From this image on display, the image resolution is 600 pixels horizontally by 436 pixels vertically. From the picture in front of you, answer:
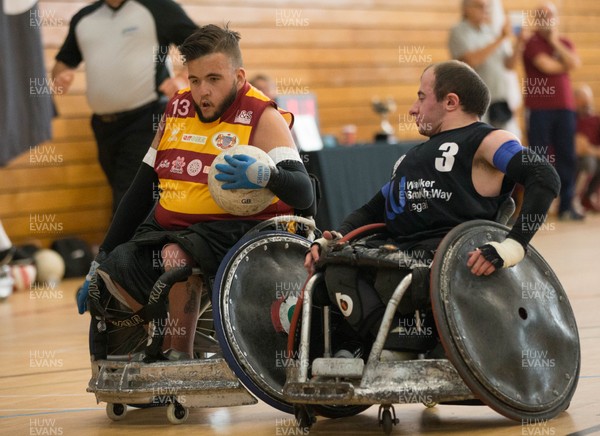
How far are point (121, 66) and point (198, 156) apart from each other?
2.88 metres

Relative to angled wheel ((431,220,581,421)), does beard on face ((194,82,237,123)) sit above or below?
above

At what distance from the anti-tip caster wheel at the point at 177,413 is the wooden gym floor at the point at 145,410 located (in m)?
0.03

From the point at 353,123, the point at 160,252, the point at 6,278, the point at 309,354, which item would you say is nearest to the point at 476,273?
the point at 309,354

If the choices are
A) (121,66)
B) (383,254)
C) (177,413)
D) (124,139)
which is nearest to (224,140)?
(383,254)

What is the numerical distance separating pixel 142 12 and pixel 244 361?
11.4ft

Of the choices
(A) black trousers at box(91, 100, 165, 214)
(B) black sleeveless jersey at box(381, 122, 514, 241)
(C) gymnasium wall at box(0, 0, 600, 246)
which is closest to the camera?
(B) black sleeveless jersey at box(381, 122, 514, 241)

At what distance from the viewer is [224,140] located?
13.7 ft

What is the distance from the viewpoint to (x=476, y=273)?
349 cm

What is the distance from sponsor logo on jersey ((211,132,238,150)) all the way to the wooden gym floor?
100 centimetres

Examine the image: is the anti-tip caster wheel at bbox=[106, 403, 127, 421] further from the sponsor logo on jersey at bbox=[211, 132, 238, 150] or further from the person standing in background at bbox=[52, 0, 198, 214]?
the person standing in background at bbox=[52, 0, 198, 214]

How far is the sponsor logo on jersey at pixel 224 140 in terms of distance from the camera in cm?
416

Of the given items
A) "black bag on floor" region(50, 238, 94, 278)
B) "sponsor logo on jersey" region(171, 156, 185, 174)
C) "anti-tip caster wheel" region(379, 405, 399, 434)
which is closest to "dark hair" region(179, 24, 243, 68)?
"sponsor logo on jersey" region(171, 156, 185, 174)

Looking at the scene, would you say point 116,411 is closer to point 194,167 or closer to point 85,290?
point 85,290

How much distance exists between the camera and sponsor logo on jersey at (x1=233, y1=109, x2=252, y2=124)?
4.19 m
